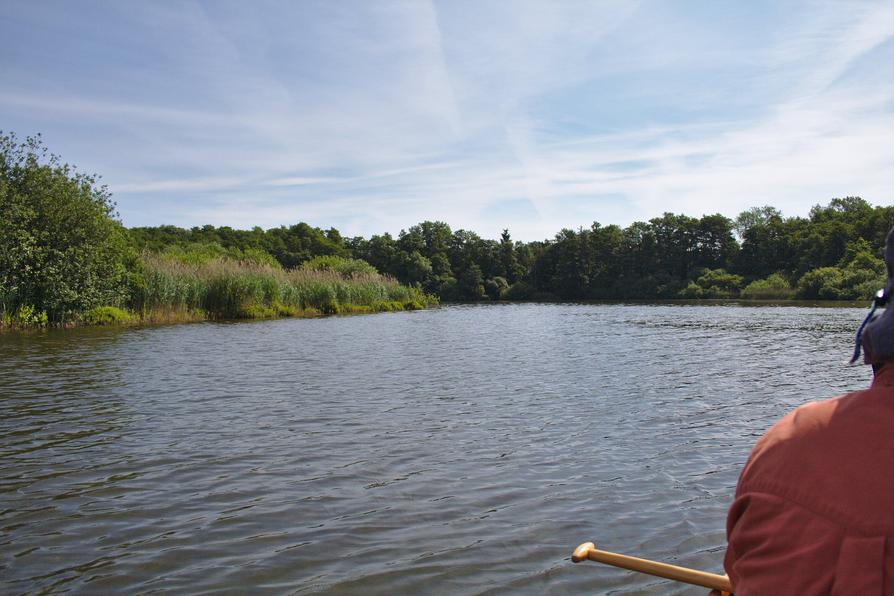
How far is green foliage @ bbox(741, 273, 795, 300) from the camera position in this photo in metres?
60.0

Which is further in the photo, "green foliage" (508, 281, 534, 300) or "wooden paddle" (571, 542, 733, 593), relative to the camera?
"green foliage" (508, 281, 534, 300)

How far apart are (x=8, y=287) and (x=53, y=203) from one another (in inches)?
145

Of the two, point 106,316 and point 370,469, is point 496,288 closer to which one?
point 106,316

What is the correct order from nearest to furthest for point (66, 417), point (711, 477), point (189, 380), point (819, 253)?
1. point (711, 477)
2. point (66, 417)
3. point (189, 380)
4. point (819, 253)

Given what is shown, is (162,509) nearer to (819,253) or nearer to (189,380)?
(189,380)

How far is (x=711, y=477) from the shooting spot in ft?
21.5

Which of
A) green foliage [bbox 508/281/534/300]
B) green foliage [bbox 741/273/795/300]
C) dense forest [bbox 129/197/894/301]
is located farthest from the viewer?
green foliage [bbox 508/281/534/300]

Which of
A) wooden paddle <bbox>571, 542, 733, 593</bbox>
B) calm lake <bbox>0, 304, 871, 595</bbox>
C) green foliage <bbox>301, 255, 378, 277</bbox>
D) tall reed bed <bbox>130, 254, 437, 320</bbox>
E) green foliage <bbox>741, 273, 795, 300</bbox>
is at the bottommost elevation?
calm lake <bbox>0, 304, 871, 595</bbox>

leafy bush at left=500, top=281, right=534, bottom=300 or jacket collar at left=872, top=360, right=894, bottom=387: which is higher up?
leafy bush at left=500, top=281, right=534, bottom=300

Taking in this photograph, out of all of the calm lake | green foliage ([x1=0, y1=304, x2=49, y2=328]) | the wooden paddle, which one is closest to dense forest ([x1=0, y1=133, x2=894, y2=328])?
green foliage ([x1=0, y1=304, x2=49, y2=328])

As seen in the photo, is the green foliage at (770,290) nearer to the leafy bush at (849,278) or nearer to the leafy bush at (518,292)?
the leafy bush at (849,278)

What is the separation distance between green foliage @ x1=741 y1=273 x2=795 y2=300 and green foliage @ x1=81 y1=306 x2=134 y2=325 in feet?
173

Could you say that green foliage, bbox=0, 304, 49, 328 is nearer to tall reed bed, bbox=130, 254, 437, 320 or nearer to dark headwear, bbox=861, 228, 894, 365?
tall reed bed, bbox=130, 254, 437, 320

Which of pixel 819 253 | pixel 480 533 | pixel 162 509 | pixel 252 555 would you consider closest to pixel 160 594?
pixel 252 555
